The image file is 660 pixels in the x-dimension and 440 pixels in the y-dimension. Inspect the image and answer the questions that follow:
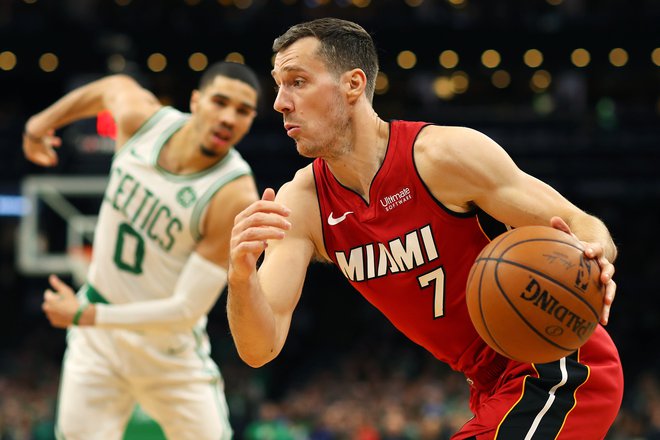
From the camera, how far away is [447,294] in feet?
12.9

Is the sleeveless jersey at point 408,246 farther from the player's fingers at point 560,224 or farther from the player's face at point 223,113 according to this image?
the player's face at point 223,113

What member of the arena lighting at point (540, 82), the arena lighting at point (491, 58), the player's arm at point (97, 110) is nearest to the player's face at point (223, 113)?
the player's arm at point (97, 110)

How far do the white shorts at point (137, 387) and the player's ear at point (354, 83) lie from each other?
2585 mm

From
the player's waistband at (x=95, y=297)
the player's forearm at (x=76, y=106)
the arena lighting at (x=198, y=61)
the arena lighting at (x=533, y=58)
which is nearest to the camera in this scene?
the player's waistband at (x=95, y=297)

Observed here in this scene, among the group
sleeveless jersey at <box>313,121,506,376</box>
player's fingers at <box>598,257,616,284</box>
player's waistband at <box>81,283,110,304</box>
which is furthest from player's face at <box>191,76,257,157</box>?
player's fingers at <box>598,257,616,284</box>

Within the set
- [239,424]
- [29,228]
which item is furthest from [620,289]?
[29,228]

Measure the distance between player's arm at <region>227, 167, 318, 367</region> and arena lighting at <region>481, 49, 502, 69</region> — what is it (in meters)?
17.1

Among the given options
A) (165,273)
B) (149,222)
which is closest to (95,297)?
(165,273)

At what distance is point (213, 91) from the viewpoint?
5844 mm

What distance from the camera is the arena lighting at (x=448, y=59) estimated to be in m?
20.6

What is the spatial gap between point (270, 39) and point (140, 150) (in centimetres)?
1460

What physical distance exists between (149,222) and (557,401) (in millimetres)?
2982

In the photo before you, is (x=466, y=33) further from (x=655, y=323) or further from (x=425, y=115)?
(x=655, y=323)

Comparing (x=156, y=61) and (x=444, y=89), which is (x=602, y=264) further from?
(x=444, y=89)
